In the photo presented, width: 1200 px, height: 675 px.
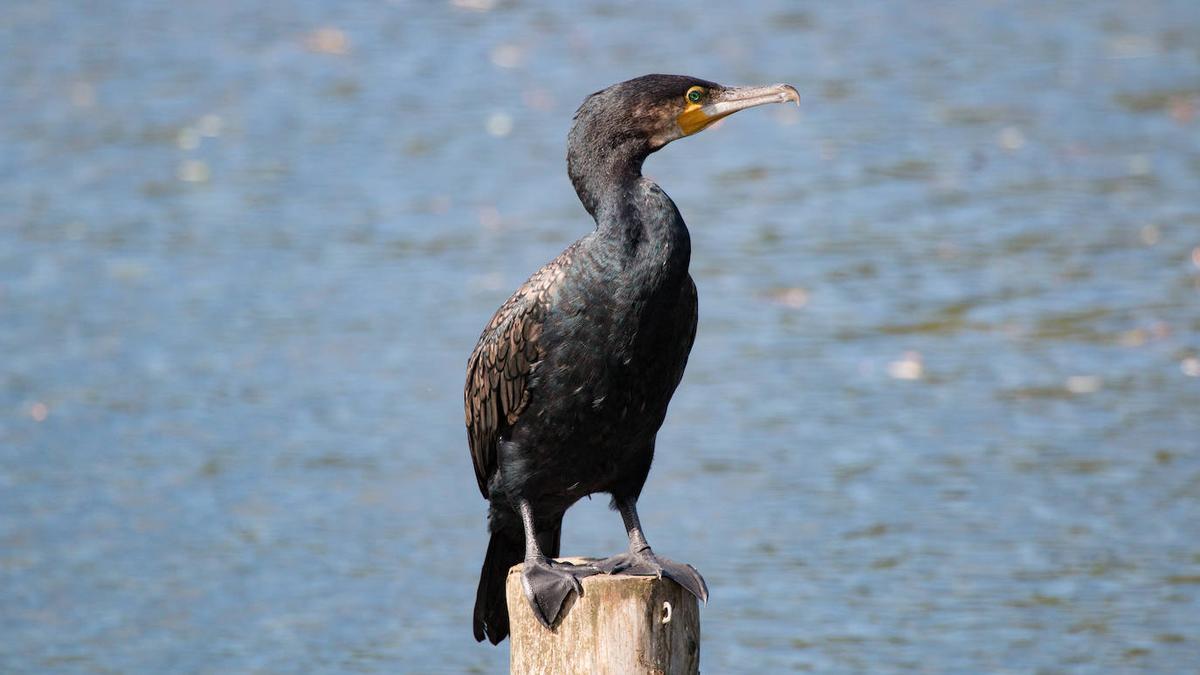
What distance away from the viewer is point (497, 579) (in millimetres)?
5195

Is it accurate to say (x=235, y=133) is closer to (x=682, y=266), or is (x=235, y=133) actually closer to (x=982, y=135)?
(x=982, y=135)

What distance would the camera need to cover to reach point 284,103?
14602 mm

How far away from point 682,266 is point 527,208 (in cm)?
832

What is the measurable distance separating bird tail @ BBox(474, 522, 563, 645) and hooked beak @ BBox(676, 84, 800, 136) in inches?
47.6

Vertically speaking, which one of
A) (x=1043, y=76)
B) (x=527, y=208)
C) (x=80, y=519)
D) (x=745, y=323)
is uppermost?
(x=1043, y=76)

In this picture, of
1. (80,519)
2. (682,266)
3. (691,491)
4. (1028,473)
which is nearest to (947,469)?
(1028,473)

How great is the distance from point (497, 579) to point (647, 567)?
742mm

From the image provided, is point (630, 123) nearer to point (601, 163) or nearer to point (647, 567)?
point (601, 163)

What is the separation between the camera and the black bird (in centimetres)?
458

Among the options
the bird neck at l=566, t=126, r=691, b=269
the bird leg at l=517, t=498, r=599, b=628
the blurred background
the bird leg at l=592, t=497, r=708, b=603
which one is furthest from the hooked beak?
the blurred background

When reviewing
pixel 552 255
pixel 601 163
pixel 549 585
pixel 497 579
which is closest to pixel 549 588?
pixel 549 585

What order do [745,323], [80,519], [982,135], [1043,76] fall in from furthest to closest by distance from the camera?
1. [1043,76]
2. [982,135]
3. [745,323]
4. [80,519]

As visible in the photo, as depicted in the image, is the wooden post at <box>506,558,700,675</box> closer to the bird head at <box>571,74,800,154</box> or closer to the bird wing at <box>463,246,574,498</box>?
the bird wing at <box>463,246,574,498</box>

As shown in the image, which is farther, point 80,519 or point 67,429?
point 67,429
